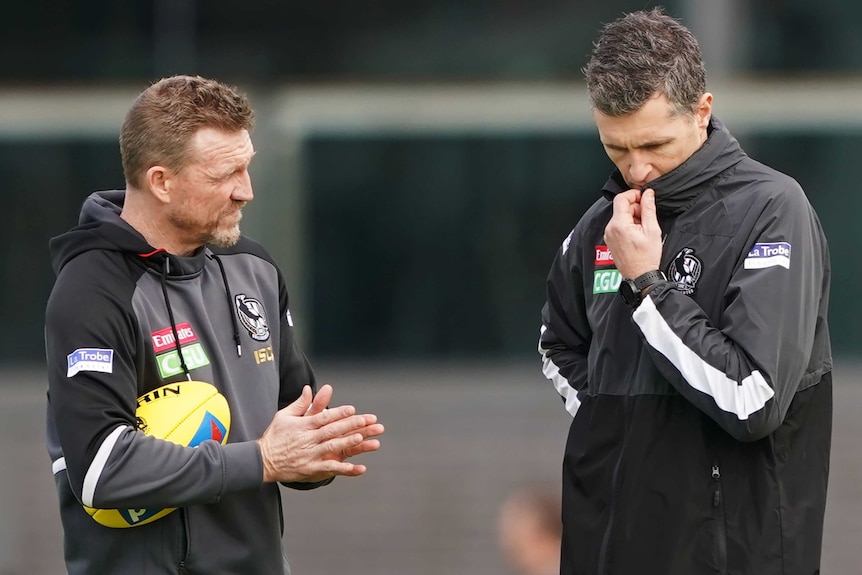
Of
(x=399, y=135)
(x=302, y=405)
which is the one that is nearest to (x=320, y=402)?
(x=302, y=405)

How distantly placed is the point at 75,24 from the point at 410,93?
197 centimetres

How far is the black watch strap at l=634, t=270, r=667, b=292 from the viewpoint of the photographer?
2871 millimetres

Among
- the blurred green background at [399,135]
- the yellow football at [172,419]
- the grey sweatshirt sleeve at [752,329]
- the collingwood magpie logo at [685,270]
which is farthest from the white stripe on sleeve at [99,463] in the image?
the blurred green background at [399,135]

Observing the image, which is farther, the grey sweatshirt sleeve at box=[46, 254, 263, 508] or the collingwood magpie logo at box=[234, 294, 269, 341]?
the collingwood magpie logo at box=[234, 294, 269, 341]

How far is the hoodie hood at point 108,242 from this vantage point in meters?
3.09

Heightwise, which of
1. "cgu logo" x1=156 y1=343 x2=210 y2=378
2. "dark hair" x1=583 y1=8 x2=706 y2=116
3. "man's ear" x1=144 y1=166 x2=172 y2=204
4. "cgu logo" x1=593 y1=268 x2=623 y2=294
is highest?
"dark hair" x1=583 y1=8 x2=706 y2=116

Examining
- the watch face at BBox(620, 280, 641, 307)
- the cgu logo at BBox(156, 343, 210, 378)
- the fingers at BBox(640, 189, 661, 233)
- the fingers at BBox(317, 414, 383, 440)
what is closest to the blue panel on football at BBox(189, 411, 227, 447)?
the cgu logo at BBox(156, 343, 210, 378)

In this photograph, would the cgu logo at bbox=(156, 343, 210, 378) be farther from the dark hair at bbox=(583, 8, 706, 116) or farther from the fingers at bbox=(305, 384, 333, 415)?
the dark hair at bbox=(583, 8, 706, 116)

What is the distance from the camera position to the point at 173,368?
309 cm

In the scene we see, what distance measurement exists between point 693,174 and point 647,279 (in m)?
0.29

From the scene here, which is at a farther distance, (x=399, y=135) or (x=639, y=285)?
(x=399, y=135)

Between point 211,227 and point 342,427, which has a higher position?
point 211,227

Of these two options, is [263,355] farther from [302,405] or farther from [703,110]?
[703,110]

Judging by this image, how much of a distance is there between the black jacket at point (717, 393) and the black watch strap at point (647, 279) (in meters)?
0.02
